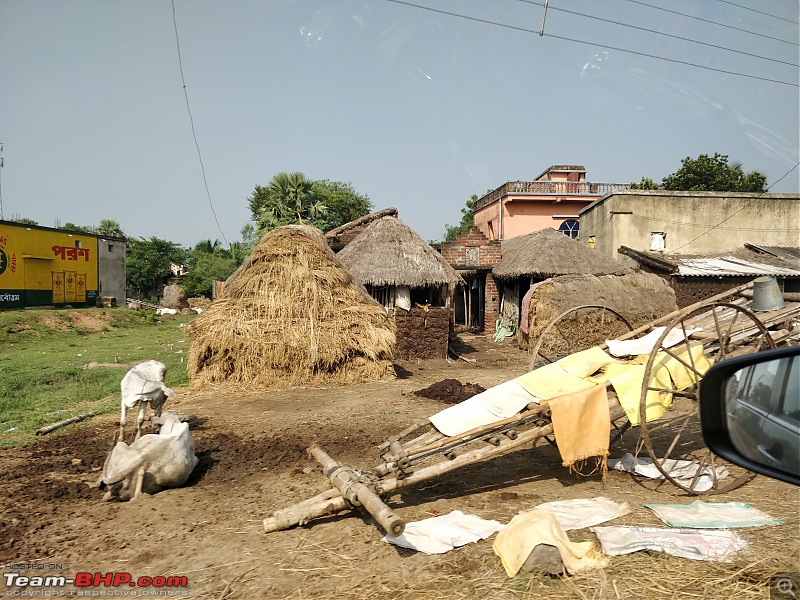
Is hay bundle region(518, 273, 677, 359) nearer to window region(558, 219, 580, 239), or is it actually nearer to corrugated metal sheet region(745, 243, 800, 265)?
corrugated metal sheet region(745, 243, 800, 265)

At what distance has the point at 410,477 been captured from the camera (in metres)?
4.06

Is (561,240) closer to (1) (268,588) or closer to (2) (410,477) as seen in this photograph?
(2) (410,477)

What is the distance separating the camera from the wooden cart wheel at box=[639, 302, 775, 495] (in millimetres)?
4574

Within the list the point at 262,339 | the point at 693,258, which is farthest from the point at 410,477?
the point at 693,258

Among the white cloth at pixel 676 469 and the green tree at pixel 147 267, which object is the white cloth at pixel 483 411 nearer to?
the white cloth at pixel 676 469

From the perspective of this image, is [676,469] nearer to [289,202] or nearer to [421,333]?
[421,333]

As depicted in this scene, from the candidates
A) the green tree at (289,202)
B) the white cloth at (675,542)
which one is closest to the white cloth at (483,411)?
the white cloth at (675,542)

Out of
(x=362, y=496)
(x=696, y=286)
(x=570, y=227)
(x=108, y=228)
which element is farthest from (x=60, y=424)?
(x=108, y=228)

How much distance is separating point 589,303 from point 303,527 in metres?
12.9

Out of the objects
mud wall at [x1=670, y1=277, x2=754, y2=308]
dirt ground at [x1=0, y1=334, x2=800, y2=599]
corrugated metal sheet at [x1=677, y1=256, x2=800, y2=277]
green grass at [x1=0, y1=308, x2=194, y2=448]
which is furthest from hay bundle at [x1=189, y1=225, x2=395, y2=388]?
corrugated metal sheet at [x1=677, y1=256, x2=800, y2=277]

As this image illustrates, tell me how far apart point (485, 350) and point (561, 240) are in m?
5.50

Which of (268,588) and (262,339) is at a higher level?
(262,339)

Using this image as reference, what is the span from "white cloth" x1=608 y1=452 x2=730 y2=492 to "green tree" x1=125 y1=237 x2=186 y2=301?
1569 inches

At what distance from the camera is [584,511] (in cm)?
419
